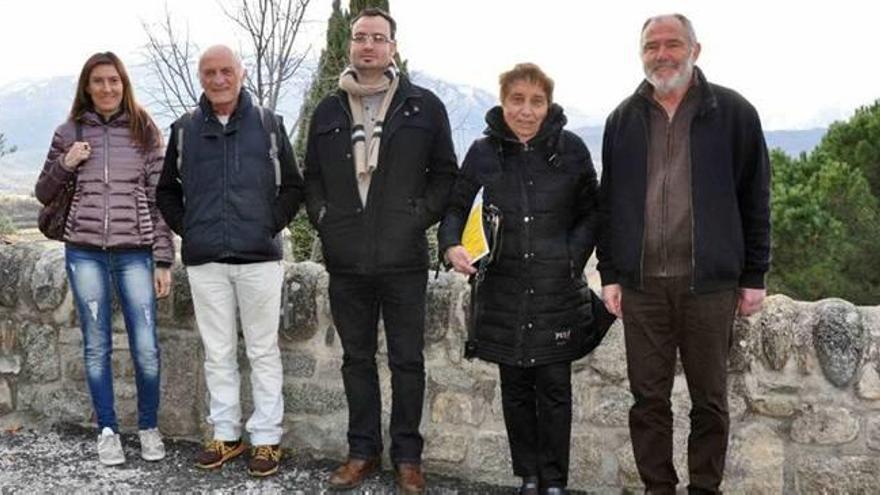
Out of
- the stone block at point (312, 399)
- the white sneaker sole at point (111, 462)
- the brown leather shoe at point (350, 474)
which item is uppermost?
the stone block at point (312, 399)

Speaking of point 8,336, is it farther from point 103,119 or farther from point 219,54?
point 219,54

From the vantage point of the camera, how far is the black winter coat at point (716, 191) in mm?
2969

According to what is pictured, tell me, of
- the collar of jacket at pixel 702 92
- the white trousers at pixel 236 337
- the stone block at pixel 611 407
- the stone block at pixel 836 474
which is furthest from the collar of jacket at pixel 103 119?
the stone block at pixel 836 474

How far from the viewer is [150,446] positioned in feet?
13.1

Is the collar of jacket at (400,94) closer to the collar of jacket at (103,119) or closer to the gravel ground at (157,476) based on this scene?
the collar of jacket at (103,119)

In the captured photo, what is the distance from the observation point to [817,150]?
1013 centimetres

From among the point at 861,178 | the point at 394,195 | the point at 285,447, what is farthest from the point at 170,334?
the point at 861,178

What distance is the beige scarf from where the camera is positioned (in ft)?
→ 11.3

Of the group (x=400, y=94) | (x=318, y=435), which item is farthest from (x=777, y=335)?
(x=318, y=435)

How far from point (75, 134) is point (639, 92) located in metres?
2.45

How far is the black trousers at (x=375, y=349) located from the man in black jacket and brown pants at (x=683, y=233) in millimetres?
872

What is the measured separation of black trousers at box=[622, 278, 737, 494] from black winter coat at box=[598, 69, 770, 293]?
79 millimetres

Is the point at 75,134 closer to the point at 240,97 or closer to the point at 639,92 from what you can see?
the point at 240,97

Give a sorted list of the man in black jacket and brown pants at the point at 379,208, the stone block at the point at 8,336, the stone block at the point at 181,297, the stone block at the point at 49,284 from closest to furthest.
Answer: the man in black jacket and brown pants at the point at 379,208, the stone block at the point at 181,297, the stone block at the point at 49,284, the stone block at the point at 8,336
